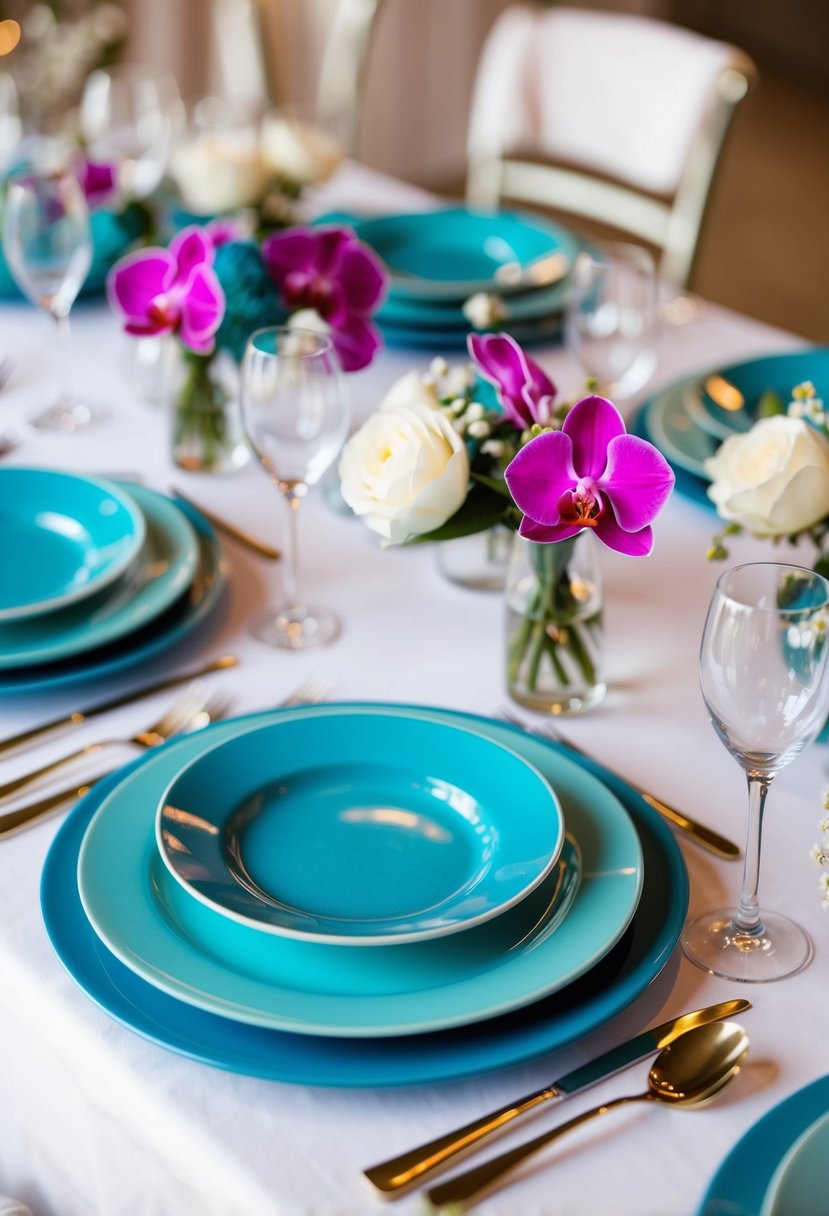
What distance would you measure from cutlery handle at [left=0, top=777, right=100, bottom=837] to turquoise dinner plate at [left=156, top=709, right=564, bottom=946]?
0.35ft

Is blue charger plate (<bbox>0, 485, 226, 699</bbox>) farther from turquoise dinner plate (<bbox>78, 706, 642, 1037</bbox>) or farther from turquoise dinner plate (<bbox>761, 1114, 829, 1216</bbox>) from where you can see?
→ turquoise dinner plate (<bbox>761, 1114, 829, 1216</bbox>)

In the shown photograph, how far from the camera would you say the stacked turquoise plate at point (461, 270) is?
5.23ft

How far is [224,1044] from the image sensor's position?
701mm

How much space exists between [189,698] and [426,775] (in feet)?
0.71

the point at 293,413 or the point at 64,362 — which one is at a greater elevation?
the point at 293,413

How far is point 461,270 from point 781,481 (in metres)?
0.97

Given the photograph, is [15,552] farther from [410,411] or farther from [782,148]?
[782,148]

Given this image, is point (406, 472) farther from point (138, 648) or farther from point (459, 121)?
point (459, 121)

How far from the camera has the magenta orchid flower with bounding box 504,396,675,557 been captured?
832mm

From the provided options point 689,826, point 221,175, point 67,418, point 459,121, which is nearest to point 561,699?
point 689,826

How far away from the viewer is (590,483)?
33.3 inches

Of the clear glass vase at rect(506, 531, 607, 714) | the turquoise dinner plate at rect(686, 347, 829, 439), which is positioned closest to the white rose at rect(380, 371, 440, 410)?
the clear glass vase at rect(506, 531, 607, 714)

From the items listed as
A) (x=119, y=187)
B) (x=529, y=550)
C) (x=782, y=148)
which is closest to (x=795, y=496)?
(x=529, y=550)

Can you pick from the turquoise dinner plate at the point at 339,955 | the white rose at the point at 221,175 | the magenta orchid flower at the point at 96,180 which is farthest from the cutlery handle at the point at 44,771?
the magenta orchid flower at the point at 96,180
